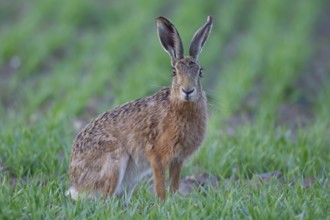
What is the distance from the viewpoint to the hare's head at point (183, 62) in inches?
197

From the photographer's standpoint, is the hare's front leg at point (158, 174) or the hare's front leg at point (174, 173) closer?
the hare's front leg at point (158, 174)

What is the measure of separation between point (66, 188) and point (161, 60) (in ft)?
16.2

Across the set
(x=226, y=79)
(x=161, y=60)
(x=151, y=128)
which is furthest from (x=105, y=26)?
(x=151, y=128)

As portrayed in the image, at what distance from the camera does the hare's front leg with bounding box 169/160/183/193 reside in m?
5.36

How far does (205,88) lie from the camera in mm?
9453

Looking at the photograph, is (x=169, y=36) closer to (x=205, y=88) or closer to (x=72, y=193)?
(x=72, y=193)

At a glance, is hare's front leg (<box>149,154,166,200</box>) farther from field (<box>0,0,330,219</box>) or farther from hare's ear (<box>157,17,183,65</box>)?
hare's ear (<box>157,17,183,65</box>)

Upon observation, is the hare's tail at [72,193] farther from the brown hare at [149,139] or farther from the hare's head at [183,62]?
the hare's head at [183,62]

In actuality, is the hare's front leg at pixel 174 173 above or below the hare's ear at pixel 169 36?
below

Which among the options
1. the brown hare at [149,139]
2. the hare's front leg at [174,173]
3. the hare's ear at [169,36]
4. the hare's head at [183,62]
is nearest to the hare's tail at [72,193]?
the brown hare at [149,139]

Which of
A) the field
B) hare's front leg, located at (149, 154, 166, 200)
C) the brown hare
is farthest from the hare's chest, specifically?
the field

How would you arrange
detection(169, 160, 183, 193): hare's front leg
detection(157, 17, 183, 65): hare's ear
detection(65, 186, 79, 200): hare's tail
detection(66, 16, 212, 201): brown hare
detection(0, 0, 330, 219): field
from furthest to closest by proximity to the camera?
detection(169, 160, 183, 193): hare's front leg → detection(157, 17, 183, 65): hare's ear → detection(66, 16, 212, 201): brown hare → detection(65, 186, 79, 200): hare's tail → detection(0, 0, 330, 219): field

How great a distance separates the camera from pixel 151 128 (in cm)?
536

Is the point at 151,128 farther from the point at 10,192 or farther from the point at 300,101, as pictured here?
the point at 300,101
